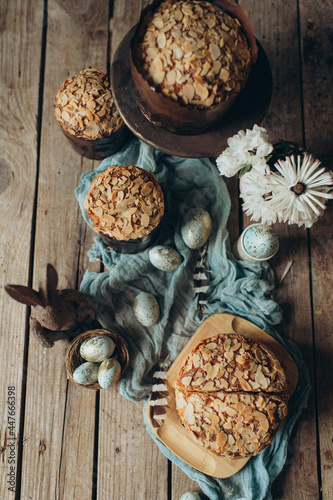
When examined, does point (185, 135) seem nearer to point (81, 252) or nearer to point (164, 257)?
point (164, 257)

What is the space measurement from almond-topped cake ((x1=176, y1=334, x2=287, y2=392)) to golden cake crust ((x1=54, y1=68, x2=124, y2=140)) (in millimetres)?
533

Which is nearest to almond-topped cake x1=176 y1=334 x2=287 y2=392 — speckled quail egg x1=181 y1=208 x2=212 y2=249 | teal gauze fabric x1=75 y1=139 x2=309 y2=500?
teal gauze fabric x1=75 y1=139 x2=309 y2=500

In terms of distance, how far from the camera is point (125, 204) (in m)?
0.88

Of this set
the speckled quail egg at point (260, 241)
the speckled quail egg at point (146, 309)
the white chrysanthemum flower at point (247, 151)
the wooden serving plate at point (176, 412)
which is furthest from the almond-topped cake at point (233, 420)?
the white chrysanthemum flower at point (247, 151)

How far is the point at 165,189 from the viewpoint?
105 cm

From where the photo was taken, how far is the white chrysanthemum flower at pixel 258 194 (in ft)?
2.42

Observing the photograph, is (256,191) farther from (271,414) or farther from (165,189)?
(271,414)

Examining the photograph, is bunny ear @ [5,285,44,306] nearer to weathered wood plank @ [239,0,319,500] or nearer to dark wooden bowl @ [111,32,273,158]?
dark wooden bowl @ [111,32,273,158]

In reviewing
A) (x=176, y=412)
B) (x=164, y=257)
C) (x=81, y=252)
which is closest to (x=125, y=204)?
(x=164, y=257)

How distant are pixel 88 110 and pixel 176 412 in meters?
0.71

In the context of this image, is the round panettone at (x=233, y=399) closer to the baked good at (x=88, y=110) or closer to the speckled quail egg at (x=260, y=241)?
the speckled quail egg at (x=260, y=241)

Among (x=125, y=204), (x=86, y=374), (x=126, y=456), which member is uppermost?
(x=125, y=204)

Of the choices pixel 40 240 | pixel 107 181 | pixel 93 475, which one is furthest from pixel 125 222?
pixel 93 475

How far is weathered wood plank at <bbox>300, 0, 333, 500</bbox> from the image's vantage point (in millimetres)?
1021
